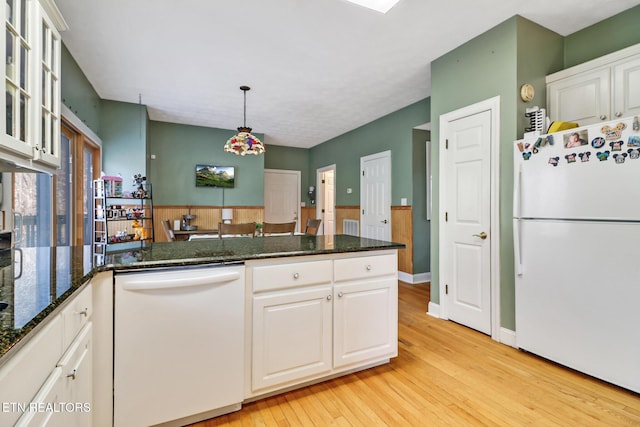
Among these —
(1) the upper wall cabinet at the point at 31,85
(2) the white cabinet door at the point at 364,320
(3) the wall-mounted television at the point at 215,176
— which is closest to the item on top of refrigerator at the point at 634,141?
(2) the white cabinet door at the point at 364,320

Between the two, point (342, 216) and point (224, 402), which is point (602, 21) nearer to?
point (224, 402)

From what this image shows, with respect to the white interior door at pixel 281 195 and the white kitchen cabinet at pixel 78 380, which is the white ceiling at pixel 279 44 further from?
the white interior door at pixel 281 195

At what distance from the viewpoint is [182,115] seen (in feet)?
16.5

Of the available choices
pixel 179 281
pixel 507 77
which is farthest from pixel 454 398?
pixel 507 77

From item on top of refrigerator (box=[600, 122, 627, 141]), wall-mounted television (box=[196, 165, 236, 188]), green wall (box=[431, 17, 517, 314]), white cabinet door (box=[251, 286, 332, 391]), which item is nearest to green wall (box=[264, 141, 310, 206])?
wall-mounted television (box=[196, 165, 236, 188])

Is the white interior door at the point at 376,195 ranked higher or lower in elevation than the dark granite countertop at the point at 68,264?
higher

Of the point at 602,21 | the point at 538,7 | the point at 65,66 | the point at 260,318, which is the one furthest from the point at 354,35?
the point at 65,66

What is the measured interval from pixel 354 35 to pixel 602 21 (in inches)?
78.2

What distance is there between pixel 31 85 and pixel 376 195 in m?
4.43

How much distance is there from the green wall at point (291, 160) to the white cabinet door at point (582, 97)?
5404 mm

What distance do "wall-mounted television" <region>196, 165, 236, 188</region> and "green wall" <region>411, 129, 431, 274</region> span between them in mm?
3325

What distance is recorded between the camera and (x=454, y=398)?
1.81 metres

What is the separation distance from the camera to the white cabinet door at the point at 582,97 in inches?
92.0

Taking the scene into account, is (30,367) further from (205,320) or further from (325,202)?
(325,202)
